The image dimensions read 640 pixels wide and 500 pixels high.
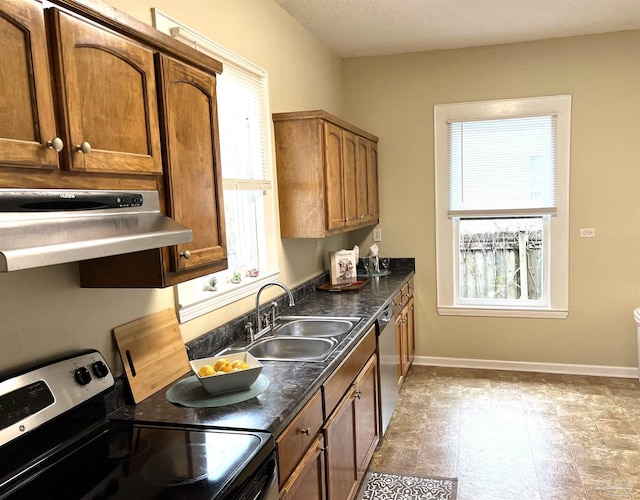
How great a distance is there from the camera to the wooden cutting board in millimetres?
1856

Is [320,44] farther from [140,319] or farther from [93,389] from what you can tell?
[93,389]

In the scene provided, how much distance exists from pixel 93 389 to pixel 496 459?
2378 mm

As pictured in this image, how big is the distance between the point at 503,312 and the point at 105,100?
13.0 feet

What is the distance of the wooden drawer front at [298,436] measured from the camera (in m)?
1.69

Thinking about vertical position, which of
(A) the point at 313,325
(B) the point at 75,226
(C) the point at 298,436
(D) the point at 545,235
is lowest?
(C) the point at 298,436

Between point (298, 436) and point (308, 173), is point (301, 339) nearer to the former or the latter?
point (298, 436)

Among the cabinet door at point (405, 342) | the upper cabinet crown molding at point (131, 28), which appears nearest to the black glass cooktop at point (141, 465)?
the upper cabinet crown molding at point (131, 28)

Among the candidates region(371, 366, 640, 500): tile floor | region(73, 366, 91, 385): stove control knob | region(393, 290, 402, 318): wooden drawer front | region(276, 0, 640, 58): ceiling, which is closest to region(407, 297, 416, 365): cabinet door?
region(371, 366, 640, 500): tile floor

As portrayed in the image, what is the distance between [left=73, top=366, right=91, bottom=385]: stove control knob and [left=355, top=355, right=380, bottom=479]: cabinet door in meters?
1.34

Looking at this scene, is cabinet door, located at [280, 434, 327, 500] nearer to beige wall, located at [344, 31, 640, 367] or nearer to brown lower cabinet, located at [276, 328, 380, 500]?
brown lower cabinet, located at [276, 328, 380, 500]

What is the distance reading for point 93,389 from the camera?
5.35 ft

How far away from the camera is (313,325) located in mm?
2928

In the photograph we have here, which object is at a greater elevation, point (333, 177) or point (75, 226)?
point (333, 177)

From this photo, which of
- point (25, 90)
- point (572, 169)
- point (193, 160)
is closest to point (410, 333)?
point (572, 169)
